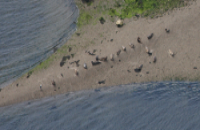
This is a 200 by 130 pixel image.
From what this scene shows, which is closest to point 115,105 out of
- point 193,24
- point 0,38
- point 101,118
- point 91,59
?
point 101,118

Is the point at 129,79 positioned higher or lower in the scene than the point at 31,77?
lower

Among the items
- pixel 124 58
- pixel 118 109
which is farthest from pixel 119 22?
pixel 118 109

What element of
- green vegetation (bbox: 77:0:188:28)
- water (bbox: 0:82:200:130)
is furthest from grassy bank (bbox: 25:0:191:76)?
water (bbox: 0:82:200:130)

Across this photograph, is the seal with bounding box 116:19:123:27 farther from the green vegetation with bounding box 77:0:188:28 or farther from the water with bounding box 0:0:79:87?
the water with bounding box 0:0:79:87

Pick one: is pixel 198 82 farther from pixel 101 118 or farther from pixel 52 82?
pixel 52 82

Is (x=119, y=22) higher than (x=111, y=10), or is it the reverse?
(x=111, y=10)

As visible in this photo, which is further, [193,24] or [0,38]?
[0,38]

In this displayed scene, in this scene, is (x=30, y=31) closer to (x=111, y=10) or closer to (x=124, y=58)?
(x=111, y=10)
